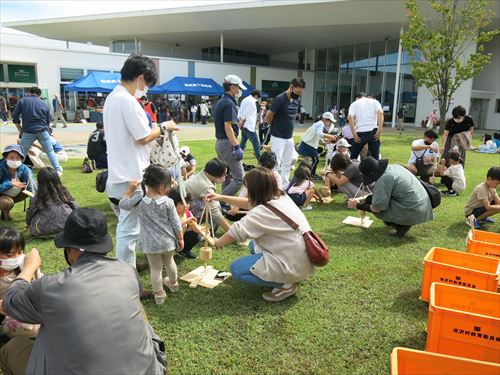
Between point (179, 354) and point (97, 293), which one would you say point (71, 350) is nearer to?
point (97, 293)

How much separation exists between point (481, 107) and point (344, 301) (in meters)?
27.3

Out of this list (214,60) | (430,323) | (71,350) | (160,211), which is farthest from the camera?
(214,60)

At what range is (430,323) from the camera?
261 cm

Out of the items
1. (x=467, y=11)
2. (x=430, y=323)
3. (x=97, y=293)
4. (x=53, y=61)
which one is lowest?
(x=430, y=323)

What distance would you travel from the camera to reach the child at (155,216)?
132 inches

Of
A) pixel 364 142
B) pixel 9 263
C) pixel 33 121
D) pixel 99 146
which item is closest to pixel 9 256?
pixel 9 263

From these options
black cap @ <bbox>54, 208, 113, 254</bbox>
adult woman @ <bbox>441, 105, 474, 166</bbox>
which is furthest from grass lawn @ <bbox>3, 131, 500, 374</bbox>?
adult woman @ <bbox>441, 105, 474, 166</bbox>

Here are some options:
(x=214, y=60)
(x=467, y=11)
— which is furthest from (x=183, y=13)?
(x=467, y=11)

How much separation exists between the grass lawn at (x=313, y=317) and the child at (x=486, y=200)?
0.73 metres

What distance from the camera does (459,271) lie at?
318 cm

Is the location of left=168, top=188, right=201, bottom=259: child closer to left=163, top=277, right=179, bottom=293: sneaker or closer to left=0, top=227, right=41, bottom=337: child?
left=163, top=277, right=179, bottom=293: sneaker

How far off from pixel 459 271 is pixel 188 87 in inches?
892

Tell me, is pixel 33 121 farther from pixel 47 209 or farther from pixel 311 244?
pixel 311 244

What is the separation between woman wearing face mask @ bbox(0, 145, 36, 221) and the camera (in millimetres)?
5477
